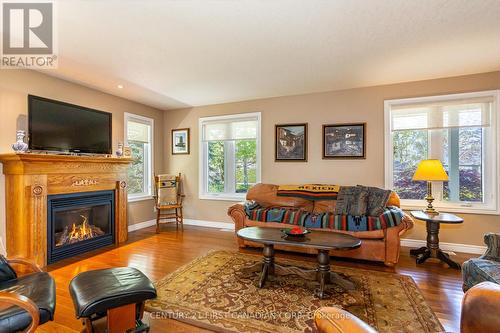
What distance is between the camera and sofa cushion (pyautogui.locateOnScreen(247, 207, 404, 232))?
3186 millimetres

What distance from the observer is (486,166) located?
3.55 m

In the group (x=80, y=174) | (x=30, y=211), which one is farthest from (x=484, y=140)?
(x=30, y=211)

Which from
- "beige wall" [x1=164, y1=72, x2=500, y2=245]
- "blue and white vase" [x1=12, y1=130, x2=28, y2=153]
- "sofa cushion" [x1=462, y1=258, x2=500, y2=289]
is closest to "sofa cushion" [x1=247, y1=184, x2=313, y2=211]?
"beige wall" [x1=164, y1=72, x2=500, y2=245]

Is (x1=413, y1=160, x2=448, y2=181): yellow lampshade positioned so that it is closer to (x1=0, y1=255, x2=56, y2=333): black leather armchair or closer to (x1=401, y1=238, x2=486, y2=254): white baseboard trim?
(x1=401, y1=238, x2=486, y2=254): white baseboard trim

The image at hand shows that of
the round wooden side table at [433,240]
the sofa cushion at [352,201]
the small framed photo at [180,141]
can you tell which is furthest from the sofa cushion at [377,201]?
the small framed photo at [180,141]

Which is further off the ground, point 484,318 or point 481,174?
point 481,174

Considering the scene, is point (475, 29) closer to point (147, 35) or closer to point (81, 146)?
point (147, 35)

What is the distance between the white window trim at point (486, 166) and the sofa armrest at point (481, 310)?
3.17m

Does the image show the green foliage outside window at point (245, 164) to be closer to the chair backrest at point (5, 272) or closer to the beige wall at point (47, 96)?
the beige wall at point (47, 96)

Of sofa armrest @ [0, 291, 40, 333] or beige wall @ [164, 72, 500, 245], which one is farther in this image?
beige wall @ [164, 72, 500, 245]

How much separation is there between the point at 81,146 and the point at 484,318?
4.53m

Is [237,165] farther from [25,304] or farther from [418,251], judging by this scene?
[25,304]

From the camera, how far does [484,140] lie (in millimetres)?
3584

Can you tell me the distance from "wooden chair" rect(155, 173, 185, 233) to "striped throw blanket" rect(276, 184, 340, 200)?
2.16 m
